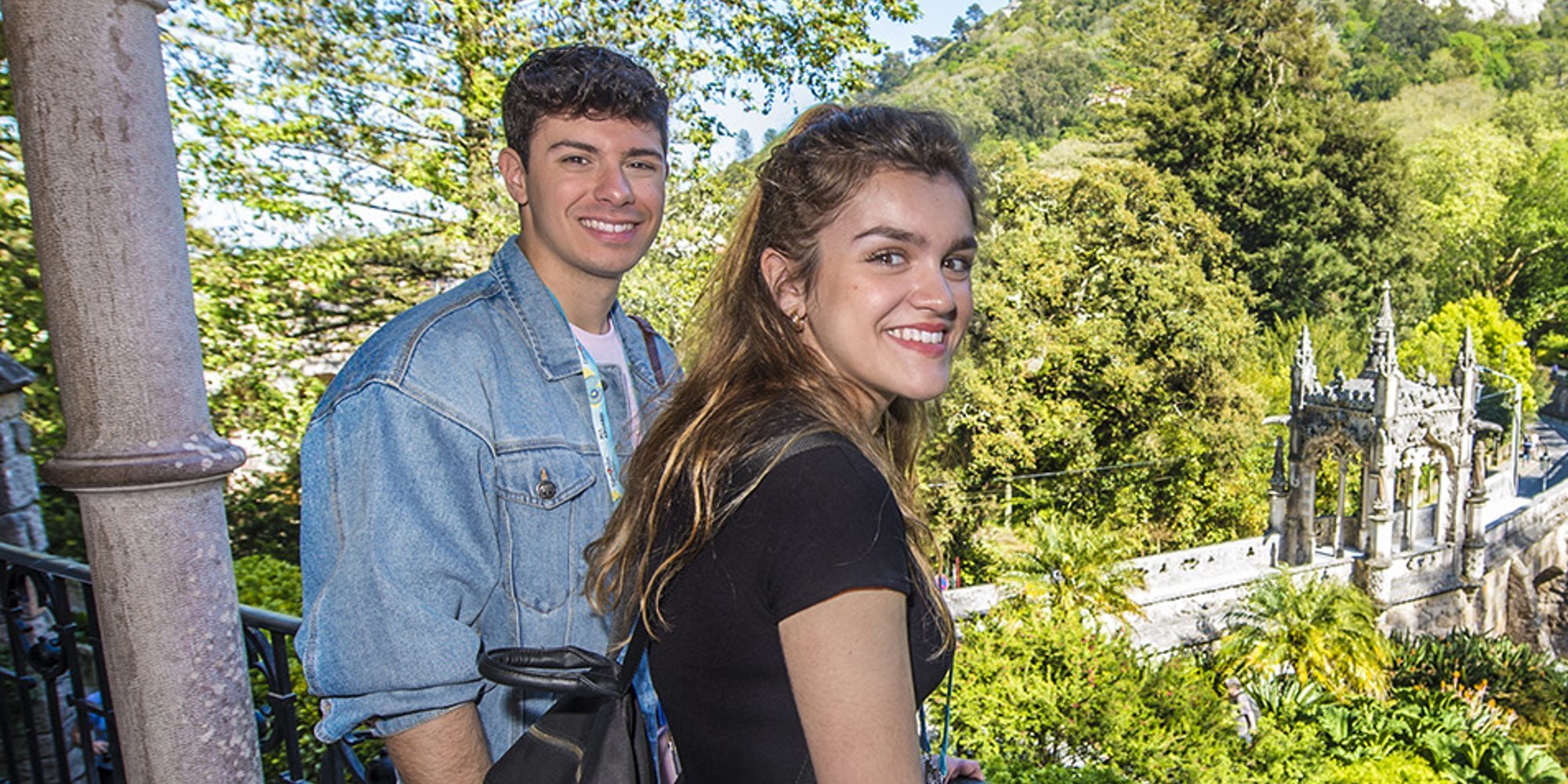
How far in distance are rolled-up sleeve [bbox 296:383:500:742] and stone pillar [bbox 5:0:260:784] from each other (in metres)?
0.17

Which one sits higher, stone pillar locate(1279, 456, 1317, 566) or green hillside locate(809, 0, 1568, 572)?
green hillside locate(809, 0, 1568, 572)

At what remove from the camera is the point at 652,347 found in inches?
94.5

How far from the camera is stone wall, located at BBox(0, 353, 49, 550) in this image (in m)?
4.49

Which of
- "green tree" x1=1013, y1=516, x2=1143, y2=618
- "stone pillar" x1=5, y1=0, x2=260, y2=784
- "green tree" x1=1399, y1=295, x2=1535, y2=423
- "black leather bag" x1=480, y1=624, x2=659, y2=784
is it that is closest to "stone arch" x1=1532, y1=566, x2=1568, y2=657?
"green tree" x1=1399, y1=295, x2=1535, y2=423

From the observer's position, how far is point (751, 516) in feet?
4.07

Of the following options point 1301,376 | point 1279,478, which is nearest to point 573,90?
point 1279,478

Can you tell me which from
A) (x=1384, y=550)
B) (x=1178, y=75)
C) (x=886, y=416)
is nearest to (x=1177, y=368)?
(x=1384, y=550)

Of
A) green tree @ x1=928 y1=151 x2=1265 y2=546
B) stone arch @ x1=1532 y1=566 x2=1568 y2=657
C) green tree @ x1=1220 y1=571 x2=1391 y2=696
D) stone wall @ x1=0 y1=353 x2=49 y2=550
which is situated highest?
stone wall @ x1=0 y1=353 x2=49 y2=550

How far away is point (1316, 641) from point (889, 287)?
1784 centimetres

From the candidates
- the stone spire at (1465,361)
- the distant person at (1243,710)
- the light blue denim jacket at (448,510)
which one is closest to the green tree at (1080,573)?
the distant person at (1243,710)

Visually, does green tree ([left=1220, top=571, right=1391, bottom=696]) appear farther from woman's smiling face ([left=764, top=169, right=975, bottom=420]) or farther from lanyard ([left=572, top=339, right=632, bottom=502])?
woman's smiling face ([left=764, top=169, right=975, bottom=420])

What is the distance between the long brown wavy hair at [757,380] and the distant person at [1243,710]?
43.5 feet

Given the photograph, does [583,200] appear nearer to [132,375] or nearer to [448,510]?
[448,510]

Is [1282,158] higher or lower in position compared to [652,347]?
higher
